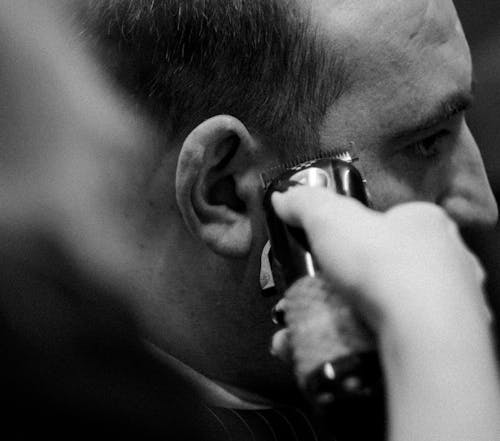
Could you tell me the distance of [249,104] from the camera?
0.94 meters

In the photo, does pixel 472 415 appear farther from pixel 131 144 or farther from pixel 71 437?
pixel 131 144

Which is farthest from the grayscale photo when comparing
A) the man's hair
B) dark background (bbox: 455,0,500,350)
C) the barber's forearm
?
dark background (bbox: 455,0,500,350)

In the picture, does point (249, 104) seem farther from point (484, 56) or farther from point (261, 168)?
point (484, 56)

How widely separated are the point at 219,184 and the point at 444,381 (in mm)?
443

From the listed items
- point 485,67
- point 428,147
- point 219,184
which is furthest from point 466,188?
point 485,67

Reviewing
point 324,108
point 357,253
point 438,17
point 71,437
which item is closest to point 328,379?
point 357,253

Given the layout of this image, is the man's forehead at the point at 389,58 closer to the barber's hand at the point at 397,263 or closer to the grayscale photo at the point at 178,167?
the grayscale photo at the point at 178,167

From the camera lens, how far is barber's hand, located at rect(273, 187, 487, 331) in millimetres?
602

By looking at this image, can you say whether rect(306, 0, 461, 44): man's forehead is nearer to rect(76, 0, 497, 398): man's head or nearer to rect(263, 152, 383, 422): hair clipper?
rect(76, 0, 497, 398): man's head

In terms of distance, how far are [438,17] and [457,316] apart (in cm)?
49

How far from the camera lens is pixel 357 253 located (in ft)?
2.05

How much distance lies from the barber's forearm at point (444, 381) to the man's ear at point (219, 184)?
1.23 feet

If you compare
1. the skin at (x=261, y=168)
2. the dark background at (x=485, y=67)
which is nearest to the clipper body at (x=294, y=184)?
the skin at (x=261, y=168)

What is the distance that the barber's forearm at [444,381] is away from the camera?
1.92 ft
